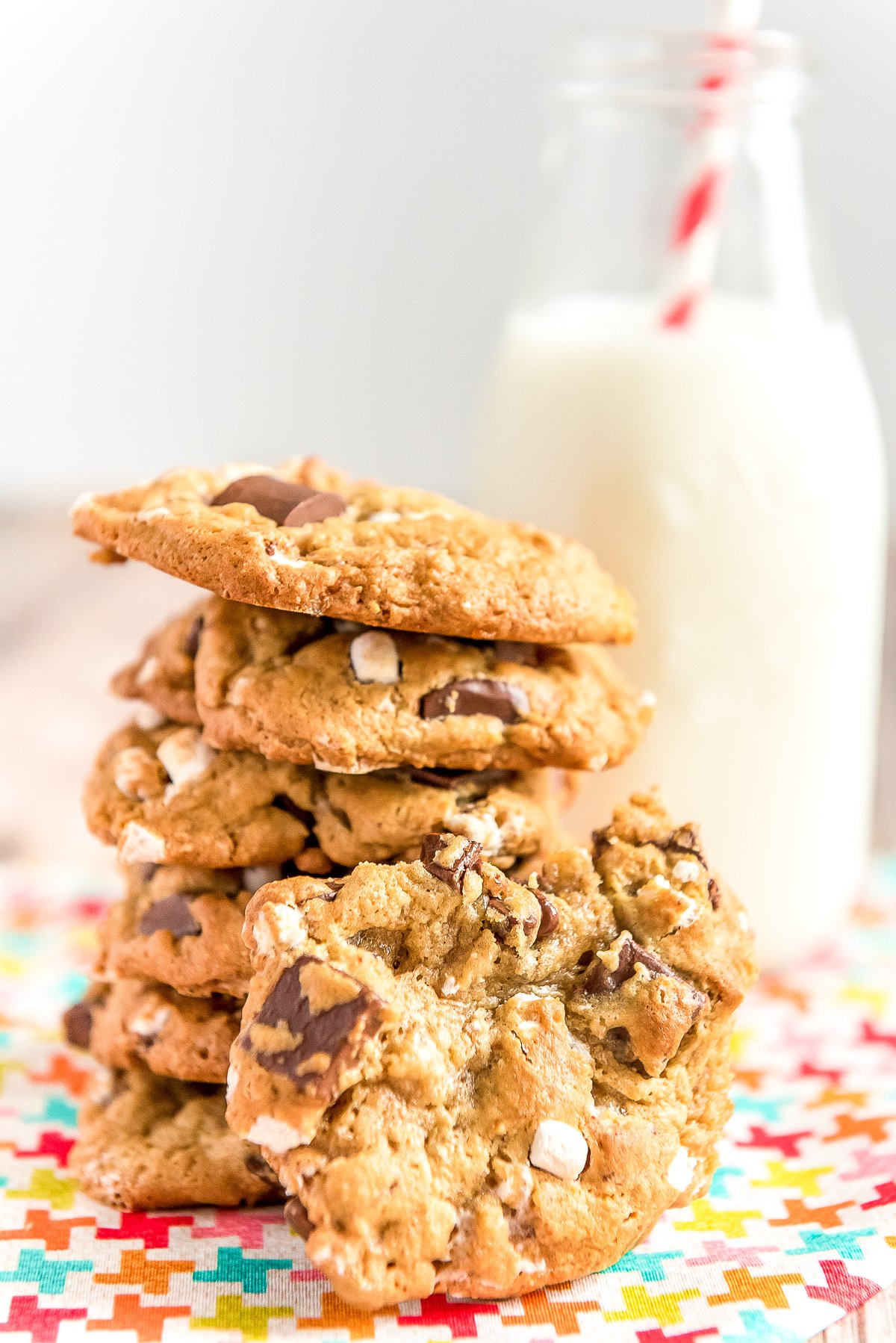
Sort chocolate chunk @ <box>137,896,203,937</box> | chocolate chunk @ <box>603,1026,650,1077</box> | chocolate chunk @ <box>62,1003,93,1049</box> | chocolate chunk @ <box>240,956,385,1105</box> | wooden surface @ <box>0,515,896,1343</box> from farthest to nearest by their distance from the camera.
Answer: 1. wooden surface @ <box>0,515,896,1343</box>
2. chocolate chunk @ <box>62,1003,93,1049</box>
3. chocolate chunk @ <box>137,896,203,937</box>
4. chocolate chunk @ <box>603,1026,650,1077</box>
5. chocolate chunk @ <box>240,956,385,1105</box>

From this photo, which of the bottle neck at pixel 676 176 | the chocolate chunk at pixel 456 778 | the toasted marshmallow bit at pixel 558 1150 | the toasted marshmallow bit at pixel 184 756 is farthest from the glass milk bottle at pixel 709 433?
the toasted marshmallow bit at pixel 558 1150

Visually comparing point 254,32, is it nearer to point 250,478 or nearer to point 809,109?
point 809,109

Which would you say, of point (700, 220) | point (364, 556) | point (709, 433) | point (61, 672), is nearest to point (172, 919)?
point (364, 556)

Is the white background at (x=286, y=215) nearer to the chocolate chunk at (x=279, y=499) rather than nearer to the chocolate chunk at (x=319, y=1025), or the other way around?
the chocolate chunk at (x=279, y=499)

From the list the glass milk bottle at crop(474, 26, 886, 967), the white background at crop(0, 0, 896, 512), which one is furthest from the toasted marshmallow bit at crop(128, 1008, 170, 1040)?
the white background at crop(0, 0, 896, 512)

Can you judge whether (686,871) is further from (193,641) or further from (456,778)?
(193,641)

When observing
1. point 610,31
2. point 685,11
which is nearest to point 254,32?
point 685,11

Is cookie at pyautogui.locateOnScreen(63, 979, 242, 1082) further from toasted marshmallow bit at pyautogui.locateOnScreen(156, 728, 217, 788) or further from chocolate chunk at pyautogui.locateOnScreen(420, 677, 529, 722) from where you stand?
chocolate chunk at pyautogui.locateOnScreen(420, 677, 529, 722)
